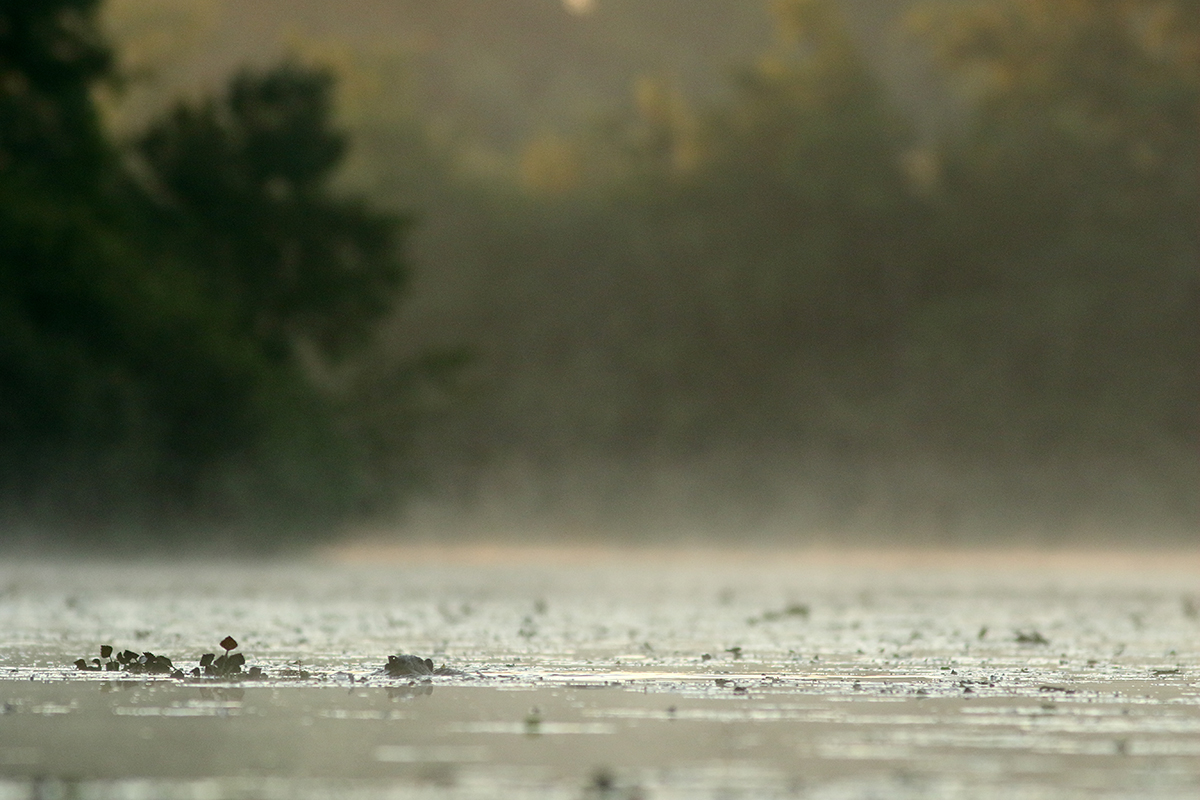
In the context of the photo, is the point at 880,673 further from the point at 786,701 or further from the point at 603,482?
the point at 603,482

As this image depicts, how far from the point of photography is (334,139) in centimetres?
3819

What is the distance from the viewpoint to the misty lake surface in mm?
6184

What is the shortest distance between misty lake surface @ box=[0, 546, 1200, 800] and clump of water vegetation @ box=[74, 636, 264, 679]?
15 centimetres

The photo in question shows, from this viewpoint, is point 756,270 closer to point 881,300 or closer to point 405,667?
point 881,300

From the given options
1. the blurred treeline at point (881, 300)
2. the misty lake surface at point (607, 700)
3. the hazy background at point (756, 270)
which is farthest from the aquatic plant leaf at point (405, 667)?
the blurred treeline at point (881, 300)

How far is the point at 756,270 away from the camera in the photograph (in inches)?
2002

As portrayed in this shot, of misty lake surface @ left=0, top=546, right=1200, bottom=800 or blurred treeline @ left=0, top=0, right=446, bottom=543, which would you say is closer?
misty lake surface @ left=0, top=546, right=1200, bottom=800

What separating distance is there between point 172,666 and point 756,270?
135 ft

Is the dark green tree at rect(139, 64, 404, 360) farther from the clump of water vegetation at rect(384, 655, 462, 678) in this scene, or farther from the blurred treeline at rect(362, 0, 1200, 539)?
the clump of water vegetation at rect(384, 655, 462, 678)

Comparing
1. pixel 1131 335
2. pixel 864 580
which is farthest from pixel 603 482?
pixel 864 580

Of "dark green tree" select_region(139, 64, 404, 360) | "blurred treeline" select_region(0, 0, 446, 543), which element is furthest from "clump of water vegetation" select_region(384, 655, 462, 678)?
"dark green tree" select_region(139, 64, 404, 360)

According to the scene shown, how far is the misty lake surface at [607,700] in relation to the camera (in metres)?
6.18

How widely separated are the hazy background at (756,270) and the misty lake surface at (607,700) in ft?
66.1

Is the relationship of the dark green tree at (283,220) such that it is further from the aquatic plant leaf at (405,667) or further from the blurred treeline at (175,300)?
the aquatic plant leaf at (405,667)
